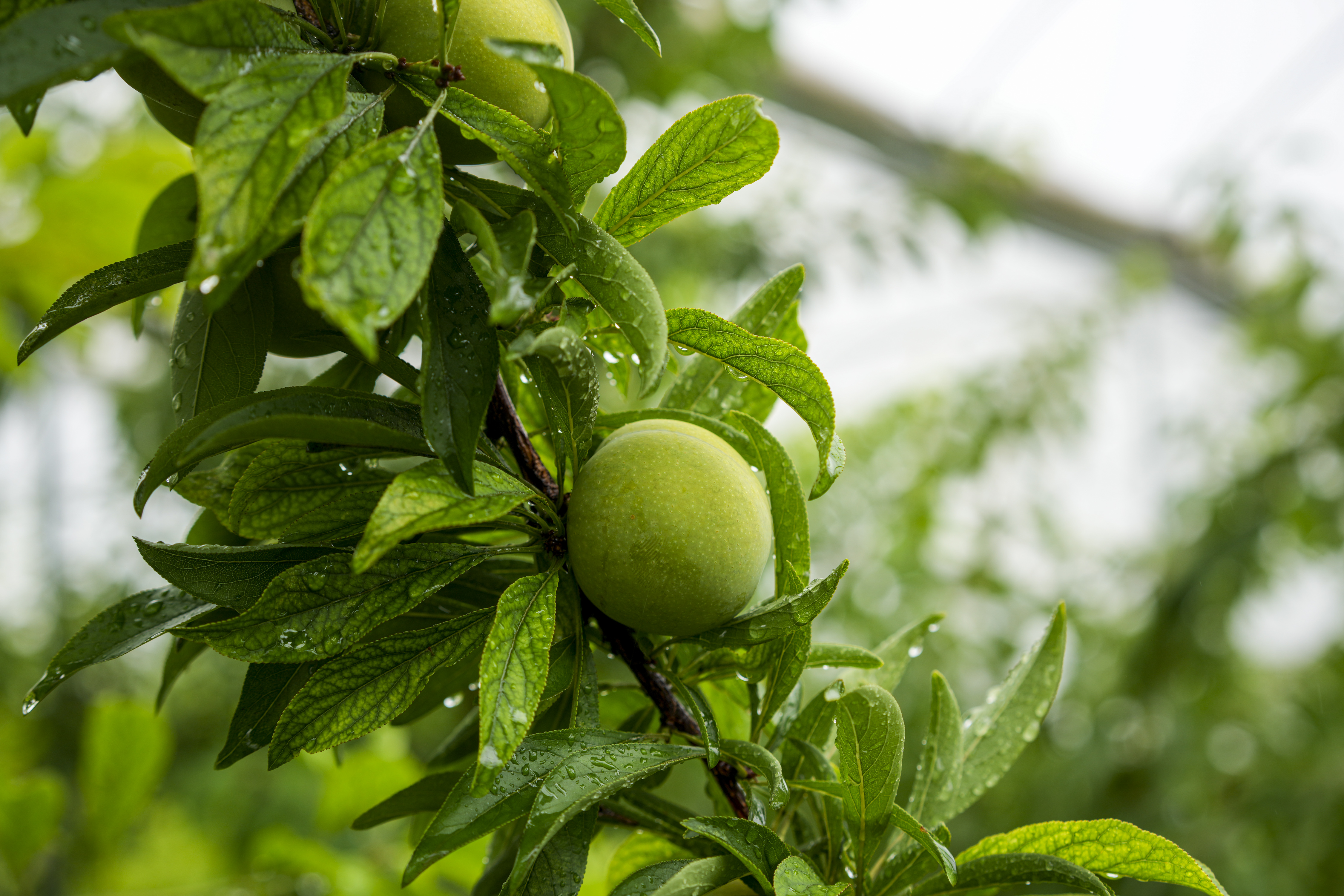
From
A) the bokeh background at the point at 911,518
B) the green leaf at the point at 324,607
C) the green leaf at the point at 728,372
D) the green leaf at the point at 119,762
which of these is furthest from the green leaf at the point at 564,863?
the green leaf at the point at 119,762

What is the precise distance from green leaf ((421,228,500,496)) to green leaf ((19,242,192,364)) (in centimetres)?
11

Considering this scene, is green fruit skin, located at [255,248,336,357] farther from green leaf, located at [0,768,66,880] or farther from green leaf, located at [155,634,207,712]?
green leaf, located at [0,768,66,880]

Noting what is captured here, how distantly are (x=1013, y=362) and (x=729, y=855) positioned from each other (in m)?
2.54

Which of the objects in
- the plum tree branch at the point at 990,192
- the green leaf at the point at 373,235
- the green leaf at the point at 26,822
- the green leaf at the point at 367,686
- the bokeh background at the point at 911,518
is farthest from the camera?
the plum tree branch at the point at 990,192

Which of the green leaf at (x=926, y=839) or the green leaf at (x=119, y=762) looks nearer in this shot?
the green leaf at (x=926, y=839)

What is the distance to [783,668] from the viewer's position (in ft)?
1.32

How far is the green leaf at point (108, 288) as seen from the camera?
1.08 feet

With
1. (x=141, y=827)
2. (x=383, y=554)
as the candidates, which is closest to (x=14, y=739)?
(x=141, y=827)

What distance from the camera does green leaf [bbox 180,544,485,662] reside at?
0.32m

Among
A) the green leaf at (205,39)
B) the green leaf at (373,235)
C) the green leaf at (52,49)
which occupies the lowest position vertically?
the green leaf at (373,235)

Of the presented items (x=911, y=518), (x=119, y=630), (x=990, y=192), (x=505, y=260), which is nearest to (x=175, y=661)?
(x=119, y=630)

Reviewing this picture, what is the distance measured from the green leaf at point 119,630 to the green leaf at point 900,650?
13.3 inches

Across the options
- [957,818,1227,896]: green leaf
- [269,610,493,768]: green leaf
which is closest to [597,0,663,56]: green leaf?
[269,610,493,768]: green leaf

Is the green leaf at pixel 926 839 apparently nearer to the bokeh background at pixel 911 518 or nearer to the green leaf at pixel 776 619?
the green leaf at pixel 776 619
